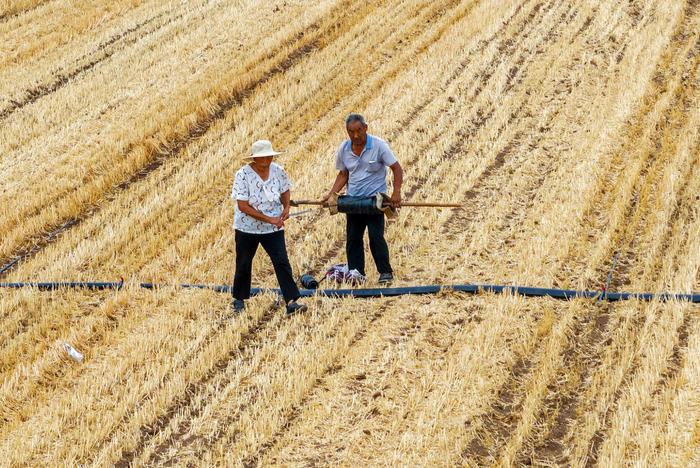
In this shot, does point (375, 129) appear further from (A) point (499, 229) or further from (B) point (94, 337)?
(B) point (94, 337)

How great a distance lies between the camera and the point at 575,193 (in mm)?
11523

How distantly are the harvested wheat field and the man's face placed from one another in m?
1.53

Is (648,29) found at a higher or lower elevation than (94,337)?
higher

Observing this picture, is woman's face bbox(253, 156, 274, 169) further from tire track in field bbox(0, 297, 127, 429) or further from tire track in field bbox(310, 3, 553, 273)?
tire track in field bbox(0, 297, 127, 429)

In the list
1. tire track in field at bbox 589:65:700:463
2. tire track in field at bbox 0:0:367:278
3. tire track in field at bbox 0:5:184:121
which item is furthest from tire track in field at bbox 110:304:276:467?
tire track in field at bbox 0:5:184:121

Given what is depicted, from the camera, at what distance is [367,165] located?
366 inches

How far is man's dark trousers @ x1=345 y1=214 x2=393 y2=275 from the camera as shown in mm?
9406

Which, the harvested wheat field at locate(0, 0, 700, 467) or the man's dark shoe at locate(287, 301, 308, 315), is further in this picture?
the man's dark shoe at locate(287, 301, 308, 315)

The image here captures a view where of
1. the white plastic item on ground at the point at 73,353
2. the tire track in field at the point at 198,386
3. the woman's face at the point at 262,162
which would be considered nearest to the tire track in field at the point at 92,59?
the white plastic item on ground at the point at 73,353

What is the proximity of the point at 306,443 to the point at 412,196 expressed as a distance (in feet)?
18.2

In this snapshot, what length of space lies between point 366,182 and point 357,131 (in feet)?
2.12

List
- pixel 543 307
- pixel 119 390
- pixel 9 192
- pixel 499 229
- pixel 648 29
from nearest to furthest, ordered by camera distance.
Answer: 1. pixel 119 390
2. pixel 543 307
3. pixel 499 229
4. pixel 9 192
5. pixel 648 29

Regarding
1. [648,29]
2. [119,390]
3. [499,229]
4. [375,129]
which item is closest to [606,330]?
[499,229]

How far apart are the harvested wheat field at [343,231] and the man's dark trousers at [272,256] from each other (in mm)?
314
